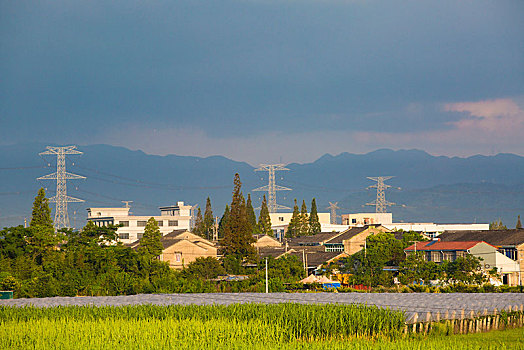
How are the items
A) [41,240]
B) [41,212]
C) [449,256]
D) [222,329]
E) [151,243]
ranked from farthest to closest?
[449,256] < [41,212] < [151,243] < [41,240] < [222,329]

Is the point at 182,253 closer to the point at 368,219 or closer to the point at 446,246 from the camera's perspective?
the point at 446,246

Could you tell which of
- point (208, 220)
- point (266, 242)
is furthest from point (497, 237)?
point (208, 220)

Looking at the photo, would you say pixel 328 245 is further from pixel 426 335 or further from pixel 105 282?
pixel 426 335

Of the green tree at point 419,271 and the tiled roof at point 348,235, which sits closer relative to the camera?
the green tree at point 419,271

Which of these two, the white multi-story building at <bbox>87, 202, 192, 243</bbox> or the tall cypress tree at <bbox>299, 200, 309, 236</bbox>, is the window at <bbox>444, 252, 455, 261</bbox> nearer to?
the tall cypress tree at <bbox>299, 200, 309, 236</bbox>

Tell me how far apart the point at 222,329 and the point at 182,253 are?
48.3 metres

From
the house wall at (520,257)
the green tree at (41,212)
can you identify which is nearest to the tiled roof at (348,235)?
the house wall at (520,257)

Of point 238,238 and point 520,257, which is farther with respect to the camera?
point 238,238

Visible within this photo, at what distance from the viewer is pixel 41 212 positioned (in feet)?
178

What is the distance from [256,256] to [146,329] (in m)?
39.7

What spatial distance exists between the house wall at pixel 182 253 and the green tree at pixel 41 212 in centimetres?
1756

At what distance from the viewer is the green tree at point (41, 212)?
5375cm

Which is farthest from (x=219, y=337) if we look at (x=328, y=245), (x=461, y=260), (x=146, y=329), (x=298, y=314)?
(x=328, y=245)

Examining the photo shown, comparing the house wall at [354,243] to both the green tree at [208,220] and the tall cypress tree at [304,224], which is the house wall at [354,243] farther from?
the green tree at [208,220]
